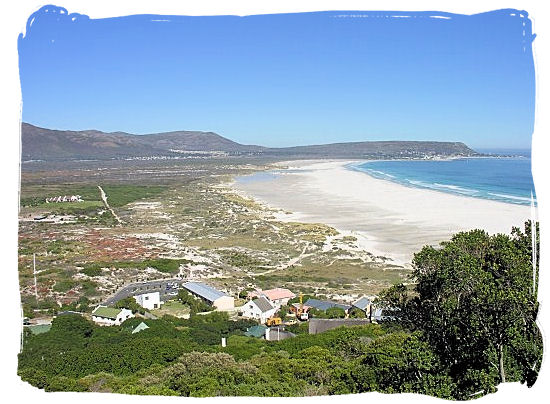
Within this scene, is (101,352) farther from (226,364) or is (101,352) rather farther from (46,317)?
(226,364)

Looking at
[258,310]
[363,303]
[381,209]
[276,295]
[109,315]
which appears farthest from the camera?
[381,209]

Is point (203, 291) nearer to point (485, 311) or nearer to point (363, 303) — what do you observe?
point (363, 303)

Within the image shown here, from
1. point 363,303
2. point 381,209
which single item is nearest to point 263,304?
point 363,303

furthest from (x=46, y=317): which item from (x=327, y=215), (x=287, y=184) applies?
(x=287, y=184)

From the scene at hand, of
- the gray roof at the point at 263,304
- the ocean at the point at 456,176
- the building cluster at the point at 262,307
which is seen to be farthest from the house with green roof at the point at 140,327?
the ocean at the point at 456,176

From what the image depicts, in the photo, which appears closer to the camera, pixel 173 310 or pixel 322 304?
pixel 173 310

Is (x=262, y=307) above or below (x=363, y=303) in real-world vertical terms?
below

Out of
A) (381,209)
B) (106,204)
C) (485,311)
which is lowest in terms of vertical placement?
(381,209)
